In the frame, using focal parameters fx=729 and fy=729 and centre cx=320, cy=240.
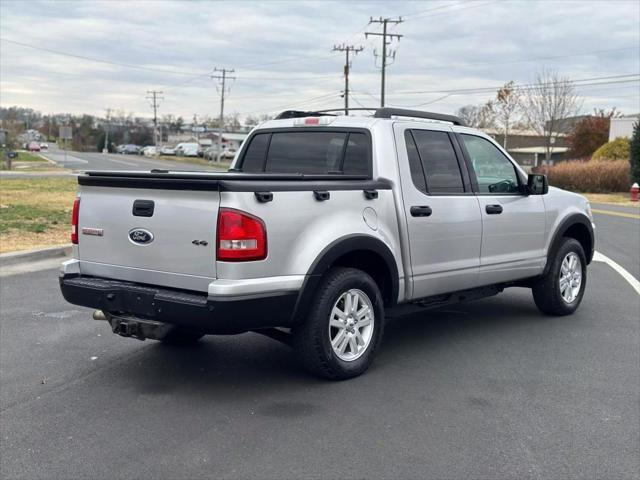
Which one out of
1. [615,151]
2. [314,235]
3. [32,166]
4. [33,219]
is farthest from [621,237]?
[32,166]

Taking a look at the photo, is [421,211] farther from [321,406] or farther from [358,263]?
[321,406]

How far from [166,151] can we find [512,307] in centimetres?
10310

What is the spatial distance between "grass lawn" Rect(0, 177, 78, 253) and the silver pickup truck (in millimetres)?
6925

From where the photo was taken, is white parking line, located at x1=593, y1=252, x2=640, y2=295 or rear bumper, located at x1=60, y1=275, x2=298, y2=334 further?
white parking line, located at x1=593, y1=252, x2=640, y2=295

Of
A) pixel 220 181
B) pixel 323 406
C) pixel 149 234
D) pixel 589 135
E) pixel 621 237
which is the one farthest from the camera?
pixel 589 135

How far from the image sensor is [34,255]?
1116 cm

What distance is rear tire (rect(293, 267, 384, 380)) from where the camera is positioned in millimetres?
5141

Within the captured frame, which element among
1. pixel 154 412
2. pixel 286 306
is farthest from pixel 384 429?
pixel 154 412

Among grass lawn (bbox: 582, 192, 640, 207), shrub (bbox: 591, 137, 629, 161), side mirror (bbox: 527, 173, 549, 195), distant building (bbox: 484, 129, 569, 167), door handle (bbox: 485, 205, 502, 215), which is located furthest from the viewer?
distant building (bbox: 484, 129, 569, 167)

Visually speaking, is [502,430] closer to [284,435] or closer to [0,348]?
[284,435]

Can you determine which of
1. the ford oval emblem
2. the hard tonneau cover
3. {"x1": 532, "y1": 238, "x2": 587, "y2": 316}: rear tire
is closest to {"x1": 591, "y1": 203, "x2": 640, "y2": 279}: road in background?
{"x1": 532, "y1": 238, "x2": 587, "y2": 316}: rear tire

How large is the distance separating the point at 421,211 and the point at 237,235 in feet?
6.23

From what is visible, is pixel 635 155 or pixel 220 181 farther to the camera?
pixel 635 155

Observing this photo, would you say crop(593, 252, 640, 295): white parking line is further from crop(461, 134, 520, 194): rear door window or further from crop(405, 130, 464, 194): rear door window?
crop(405, 130, 464, 194): rear door window
